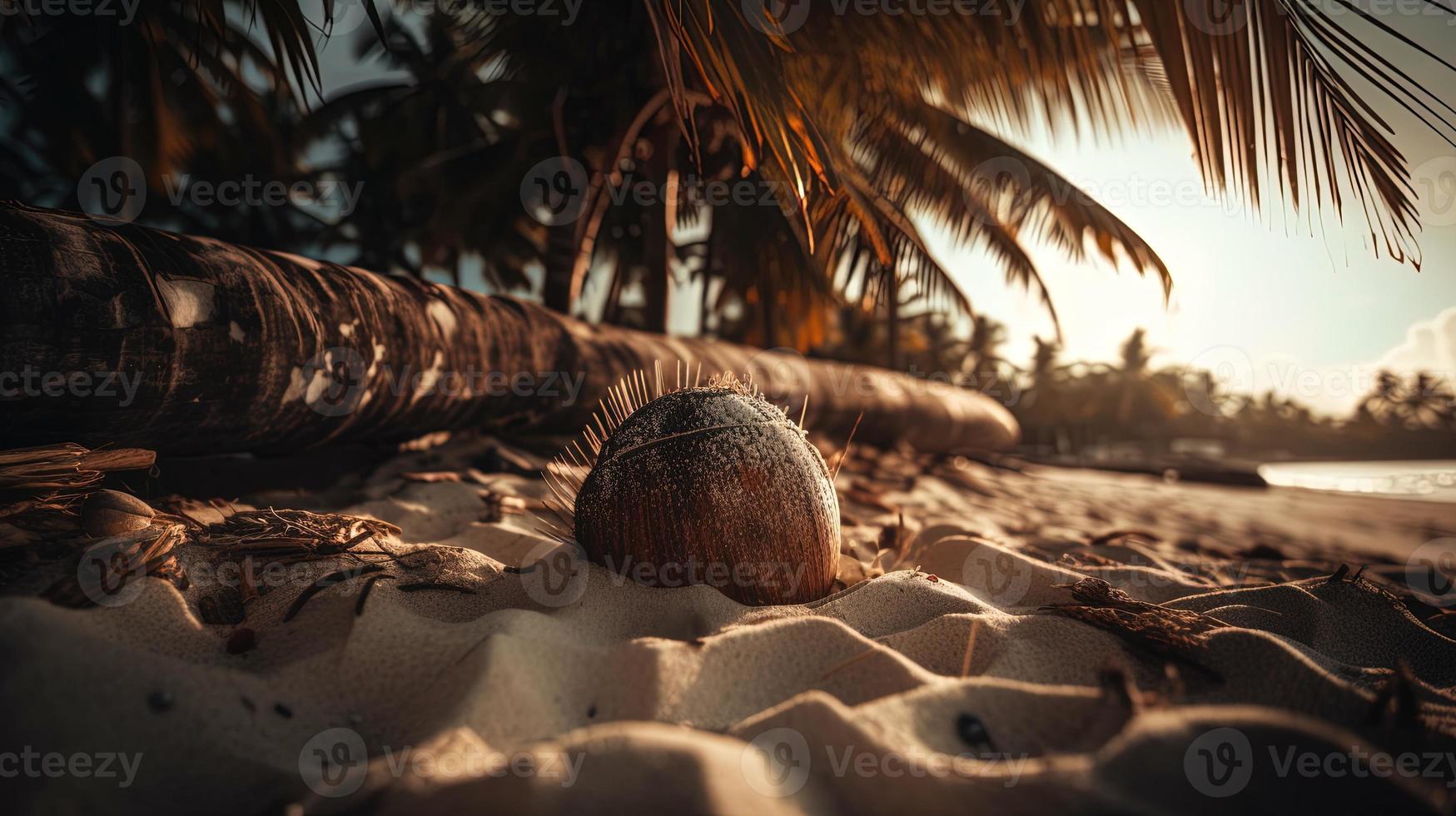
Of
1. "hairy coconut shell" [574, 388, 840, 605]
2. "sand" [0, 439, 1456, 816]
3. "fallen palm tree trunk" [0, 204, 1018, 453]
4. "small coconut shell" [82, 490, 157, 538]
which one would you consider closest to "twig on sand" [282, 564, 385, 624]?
"sand" [0, 439, 1456, 816]

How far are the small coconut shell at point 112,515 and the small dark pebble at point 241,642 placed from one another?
0.44m

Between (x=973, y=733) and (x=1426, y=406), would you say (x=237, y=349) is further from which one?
(x=1426, y=406)

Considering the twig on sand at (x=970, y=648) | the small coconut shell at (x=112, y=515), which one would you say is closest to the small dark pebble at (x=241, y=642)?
the small coconut shell at (x=112, y=515)

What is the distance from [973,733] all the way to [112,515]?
184cm

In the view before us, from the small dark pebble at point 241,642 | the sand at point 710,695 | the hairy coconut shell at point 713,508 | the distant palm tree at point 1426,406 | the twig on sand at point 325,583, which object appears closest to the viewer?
the sand at point 710,695

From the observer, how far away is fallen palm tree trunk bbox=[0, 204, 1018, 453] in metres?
1.42

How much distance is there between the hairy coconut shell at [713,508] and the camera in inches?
61.7

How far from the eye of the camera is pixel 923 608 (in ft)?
5.10

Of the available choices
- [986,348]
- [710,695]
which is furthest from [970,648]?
[986,348]

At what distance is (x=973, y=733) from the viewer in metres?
0.95

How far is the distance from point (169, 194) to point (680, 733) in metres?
9.05

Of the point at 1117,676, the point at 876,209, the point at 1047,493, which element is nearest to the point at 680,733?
the point at 1117,676

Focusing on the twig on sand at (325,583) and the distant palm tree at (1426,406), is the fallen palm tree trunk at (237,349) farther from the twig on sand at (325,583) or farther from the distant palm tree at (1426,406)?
the distant palm tree at (1426,406)

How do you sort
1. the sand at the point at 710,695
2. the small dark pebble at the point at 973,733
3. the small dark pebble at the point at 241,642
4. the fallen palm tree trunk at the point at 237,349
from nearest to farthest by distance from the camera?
the sand at the point at 710,695
the small dark pebble at the point at 973,733
the small dark pebble at the point at 241,642
the fallen palm tree trunk at the point at 237,349
